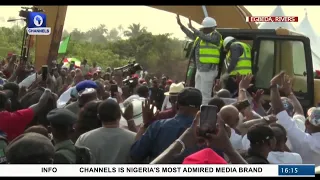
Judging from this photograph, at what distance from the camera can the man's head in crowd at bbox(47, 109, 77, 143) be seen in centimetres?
378

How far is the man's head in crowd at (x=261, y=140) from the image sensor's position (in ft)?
11.7

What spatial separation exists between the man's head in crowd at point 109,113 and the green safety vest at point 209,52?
128 inches

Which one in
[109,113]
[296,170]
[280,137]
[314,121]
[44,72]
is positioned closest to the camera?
[296,170]

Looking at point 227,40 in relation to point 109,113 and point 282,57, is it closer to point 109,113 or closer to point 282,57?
point 282,57

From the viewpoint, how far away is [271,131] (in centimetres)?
362

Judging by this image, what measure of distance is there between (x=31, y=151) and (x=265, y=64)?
501 centimetres

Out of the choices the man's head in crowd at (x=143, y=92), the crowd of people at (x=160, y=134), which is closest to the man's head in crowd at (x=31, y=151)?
the crowd of people at (x=160, y=134)

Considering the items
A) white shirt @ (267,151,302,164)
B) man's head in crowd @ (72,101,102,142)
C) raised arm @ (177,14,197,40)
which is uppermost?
raised arm @ (177,14,197,40)

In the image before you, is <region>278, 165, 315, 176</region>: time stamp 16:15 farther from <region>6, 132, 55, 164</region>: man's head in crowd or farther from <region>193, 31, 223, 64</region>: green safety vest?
<region>193, 31, 223, 64</region>: green safety vest

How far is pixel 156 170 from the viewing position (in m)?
3.16

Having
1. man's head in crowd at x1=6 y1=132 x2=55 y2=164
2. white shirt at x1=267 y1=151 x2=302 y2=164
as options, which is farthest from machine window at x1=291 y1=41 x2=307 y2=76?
man's head in crowd at x1=6 y1=132 x2=55 y2=164

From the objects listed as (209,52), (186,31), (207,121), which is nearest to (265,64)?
(209,52)

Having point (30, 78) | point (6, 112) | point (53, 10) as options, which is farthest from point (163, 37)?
point (6, 112)

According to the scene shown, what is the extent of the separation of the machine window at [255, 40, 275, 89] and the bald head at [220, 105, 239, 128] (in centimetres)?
311
